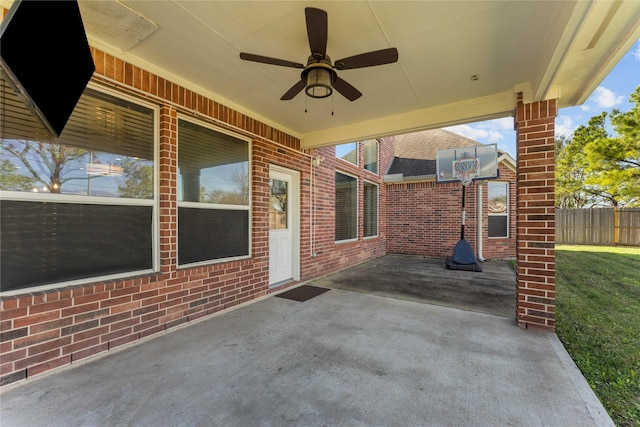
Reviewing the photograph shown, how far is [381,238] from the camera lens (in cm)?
880

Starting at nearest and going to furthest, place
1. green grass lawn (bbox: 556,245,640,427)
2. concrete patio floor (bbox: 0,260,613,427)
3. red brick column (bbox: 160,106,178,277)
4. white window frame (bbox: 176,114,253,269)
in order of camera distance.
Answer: concrete patio floor (bbox: 0,260,613,427), green grass lawn (bbox: 556,245,640,427), red brick column (bbox: 160,106,178,277), white window frame (bbox: 176,114,253,269)

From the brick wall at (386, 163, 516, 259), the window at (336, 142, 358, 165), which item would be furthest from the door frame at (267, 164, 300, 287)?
the brick wall at (386, 163, 516, 259)

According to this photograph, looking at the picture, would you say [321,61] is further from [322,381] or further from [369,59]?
[322,381]

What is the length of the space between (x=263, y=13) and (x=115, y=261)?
8.77ft

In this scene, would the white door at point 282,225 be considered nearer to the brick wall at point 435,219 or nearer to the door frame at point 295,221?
the door frame at point 295,221

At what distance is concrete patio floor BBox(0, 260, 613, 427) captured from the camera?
168 cm

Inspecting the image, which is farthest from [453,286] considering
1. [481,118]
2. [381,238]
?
[381,238]

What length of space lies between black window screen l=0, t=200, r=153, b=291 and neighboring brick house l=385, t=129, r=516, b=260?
7886 millimetres

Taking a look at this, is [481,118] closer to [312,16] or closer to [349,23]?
[349,23]

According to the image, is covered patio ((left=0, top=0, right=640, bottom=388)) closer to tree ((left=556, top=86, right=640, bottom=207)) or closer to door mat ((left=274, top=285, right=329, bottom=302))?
door mat ((left=274, top=285, right=329, bottom=302))

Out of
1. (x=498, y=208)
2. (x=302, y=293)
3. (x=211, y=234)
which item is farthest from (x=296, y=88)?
(x=498, y=208)

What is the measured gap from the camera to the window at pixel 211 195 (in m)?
3.21

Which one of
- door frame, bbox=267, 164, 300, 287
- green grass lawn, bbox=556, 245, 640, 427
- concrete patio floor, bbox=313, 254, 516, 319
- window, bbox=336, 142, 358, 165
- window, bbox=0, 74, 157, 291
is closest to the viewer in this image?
green grass lawn, bbox=556, 245, 640, 427

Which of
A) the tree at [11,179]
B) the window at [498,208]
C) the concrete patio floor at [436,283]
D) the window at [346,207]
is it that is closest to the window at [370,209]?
the window at [346,207]
